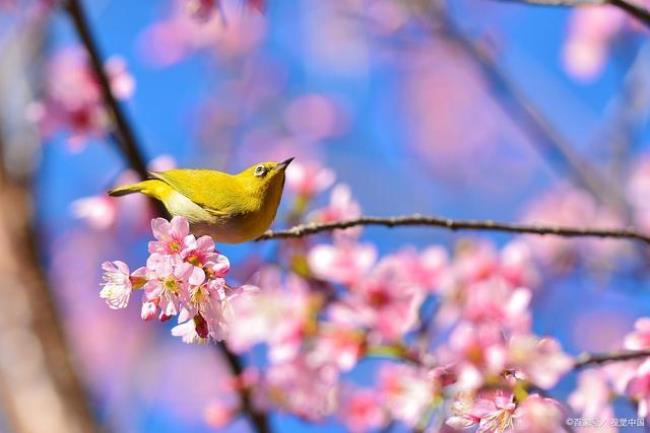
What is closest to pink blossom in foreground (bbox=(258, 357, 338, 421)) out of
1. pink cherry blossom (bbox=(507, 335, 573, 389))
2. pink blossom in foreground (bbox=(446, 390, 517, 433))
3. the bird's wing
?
pink cherry blossom (bbox=(507, 335, 573, 389))

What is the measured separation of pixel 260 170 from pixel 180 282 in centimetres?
46

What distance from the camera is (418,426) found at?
212 cm

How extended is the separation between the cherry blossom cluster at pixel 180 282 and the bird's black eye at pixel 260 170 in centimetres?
36

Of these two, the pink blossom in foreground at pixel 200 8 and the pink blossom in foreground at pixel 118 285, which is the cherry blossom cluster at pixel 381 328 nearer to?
the pink blossom in foreground at pixel 118 285

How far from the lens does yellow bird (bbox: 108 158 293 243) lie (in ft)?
6.00

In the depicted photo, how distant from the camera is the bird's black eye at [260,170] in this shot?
192cm

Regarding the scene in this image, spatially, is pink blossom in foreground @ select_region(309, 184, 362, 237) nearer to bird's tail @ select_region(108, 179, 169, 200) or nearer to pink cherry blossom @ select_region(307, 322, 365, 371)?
pink cherry blossom @ select_region(307, 322, 365, 371)

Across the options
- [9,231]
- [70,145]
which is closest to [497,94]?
[70,145]

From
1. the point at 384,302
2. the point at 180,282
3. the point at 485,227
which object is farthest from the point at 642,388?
the point at 180,282

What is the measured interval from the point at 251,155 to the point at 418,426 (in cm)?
574

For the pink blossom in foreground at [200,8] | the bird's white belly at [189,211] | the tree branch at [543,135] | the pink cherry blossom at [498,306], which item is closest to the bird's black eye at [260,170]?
the bird's white belly at [189,211]

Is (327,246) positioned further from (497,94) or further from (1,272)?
(1,272)

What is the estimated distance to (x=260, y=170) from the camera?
6.33ft

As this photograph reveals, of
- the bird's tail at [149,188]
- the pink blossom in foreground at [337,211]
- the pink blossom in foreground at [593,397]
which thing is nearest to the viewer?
the bird's tail at [149,188]
